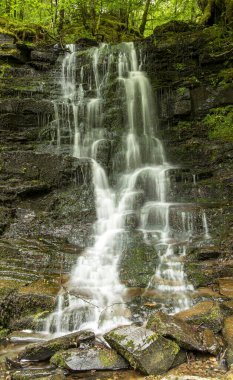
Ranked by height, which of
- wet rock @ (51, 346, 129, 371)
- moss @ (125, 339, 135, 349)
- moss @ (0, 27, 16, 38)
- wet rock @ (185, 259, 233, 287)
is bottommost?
wet rock @ (51, 346, 129, 371)

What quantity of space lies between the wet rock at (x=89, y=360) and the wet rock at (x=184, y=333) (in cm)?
66

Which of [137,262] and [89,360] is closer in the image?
[89,360]

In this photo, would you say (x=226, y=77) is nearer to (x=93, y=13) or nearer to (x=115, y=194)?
(x=115, y=194)

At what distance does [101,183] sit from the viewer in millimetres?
10367

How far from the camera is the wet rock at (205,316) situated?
17.1ft

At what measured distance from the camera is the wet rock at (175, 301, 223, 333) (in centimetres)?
521

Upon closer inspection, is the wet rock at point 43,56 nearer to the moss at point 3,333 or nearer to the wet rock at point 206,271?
the wet rock at point 206,271

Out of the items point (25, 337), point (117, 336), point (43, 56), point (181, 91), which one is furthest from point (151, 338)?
point (43, 56)

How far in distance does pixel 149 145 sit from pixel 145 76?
3.13 m

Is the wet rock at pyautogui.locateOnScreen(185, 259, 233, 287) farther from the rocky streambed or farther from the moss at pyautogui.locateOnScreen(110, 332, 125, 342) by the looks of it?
the moss at pyautogui.locateOnScreen(110, 332, 125, 342)

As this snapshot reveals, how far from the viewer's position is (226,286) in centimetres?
645

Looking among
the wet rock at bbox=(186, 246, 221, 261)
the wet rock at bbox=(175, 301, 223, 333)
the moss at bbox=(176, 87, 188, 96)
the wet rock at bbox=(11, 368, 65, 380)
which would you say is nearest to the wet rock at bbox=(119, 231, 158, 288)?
the wet rock at bbox=(186, 246, 221, 261)

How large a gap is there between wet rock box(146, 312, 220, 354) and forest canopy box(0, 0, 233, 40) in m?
14.4

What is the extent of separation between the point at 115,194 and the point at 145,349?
6005 millimetres
